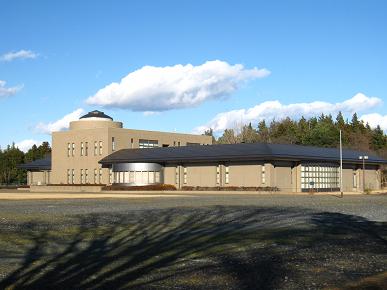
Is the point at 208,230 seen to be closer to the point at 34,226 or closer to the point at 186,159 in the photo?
the point at 34,226

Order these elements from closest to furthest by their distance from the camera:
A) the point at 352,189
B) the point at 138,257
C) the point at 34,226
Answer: the point at 138,257, the point at 34,226, the point at 352,189

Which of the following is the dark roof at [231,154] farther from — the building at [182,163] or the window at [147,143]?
the window at [147,143]

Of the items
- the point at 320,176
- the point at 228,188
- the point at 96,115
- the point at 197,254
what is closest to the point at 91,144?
the point at 96,115

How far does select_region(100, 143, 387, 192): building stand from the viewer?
63.4 m

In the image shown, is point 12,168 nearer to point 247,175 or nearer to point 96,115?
point 96,115

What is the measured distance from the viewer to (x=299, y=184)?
65188 mm

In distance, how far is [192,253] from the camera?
12969 mm

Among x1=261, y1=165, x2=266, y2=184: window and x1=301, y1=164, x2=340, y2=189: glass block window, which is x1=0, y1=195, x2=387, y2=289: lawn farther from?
x1=301, y1=164, x2=340, y2=189: glass block window

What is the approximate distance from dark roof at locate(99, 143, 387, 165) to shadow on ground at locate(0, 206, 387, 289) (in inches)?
1619

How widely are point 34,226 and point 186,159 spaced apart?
160 feet

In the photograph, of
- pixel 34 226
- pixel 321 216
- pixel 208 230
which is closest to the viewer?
pixel 208 230

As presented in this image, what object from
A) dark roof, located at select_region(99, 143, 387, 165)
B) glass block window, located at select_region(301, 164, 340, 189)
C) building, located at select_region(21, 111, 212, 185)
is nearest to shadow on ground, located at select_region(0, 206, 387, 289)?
dark roof, located at select_region(99, 143, 387, 165)

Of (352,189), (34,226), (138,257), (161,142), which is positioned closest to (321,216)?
(34,226)

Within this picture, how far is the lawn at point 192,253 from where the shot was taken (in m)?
9.59
